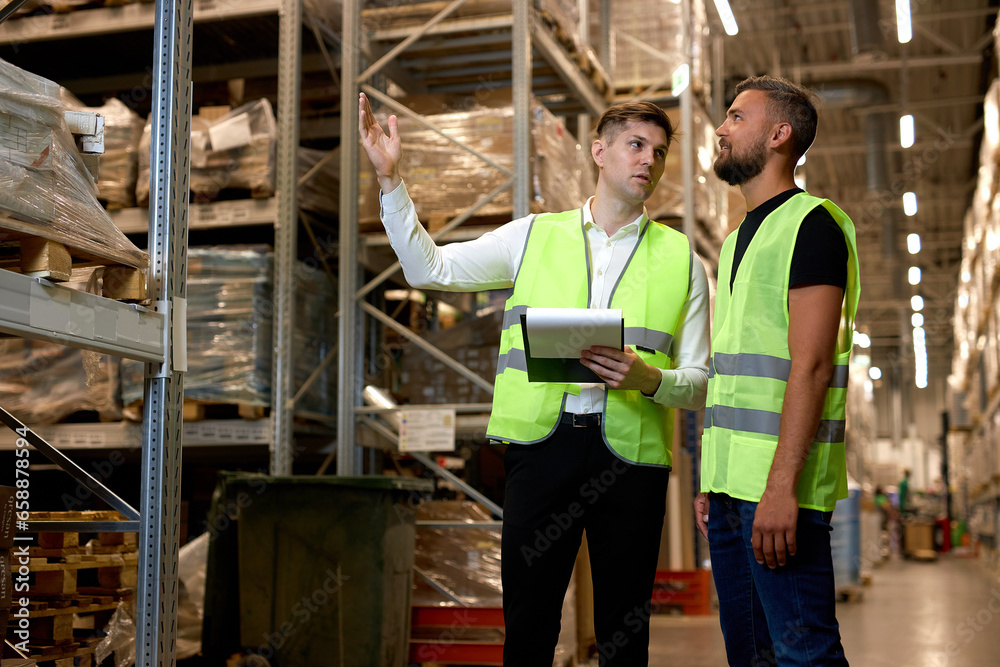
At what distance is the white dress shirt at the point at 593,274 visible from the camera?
271 centimetres

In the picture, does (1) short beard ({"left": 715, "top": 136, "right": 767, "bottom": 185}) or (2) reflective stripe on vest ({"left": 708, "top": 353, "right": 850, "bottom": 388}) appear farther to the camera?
(1) short beard ({"left": 715, "top": 136, "right": 767, "bottom": 185})

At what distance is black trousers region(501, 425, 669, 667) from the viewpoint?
257cm

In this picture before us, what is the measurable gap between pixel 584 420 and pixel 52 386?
157 inches

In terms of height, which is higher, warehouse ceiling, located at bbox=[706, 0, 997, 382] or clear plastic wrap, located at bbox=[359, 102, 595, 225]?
warehouse ceiling, located at bbox=[706, 0, 997, 382]

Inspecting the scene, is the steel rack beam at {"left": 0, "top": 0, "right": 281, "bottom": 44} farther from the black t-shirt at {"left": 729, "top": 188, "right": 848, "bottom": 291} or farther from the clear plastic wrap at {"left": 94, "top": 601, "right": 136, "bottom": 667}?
the black t-shirt at {"left": 729, "top": 188, "right": 848, "bottom": 291}

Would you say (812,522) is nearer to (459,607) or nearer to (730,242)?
(730,242)

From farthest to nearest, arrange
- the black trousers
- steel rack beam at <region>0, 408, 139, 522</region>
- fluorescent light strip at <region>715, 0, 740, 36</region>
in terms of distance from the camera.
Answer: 1. fluorescent light strip at <region>715, 0, 740, 36</region>
2. steel rack beam at <region>0, 408, 139, 522</region>
3. the black trousers

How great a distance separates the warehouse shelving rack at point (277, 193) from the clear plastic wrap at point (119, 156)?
124 mm

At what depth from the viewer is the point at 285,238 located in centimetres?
574

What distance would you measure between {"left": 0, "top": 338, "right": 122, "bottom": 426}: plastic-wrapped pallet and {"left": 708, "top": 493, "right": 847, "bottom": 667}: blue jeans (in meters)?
4.10

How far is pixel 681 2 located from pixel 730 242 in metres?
6.53

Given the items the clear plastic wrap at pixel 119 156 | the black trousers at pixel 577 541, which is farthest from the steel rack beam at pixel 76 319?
the clear plastic wrap at pixel 119 156

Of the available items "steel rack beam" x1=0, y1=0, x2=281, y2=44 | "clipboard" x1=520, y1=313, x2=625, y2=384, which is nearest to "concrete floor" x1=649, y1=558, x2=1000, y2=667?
"clipboard" x1=520, y1=313, x2=625, y2=384

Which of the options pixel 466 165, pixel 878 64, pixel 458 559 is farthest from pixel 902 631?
pixel 878 64
